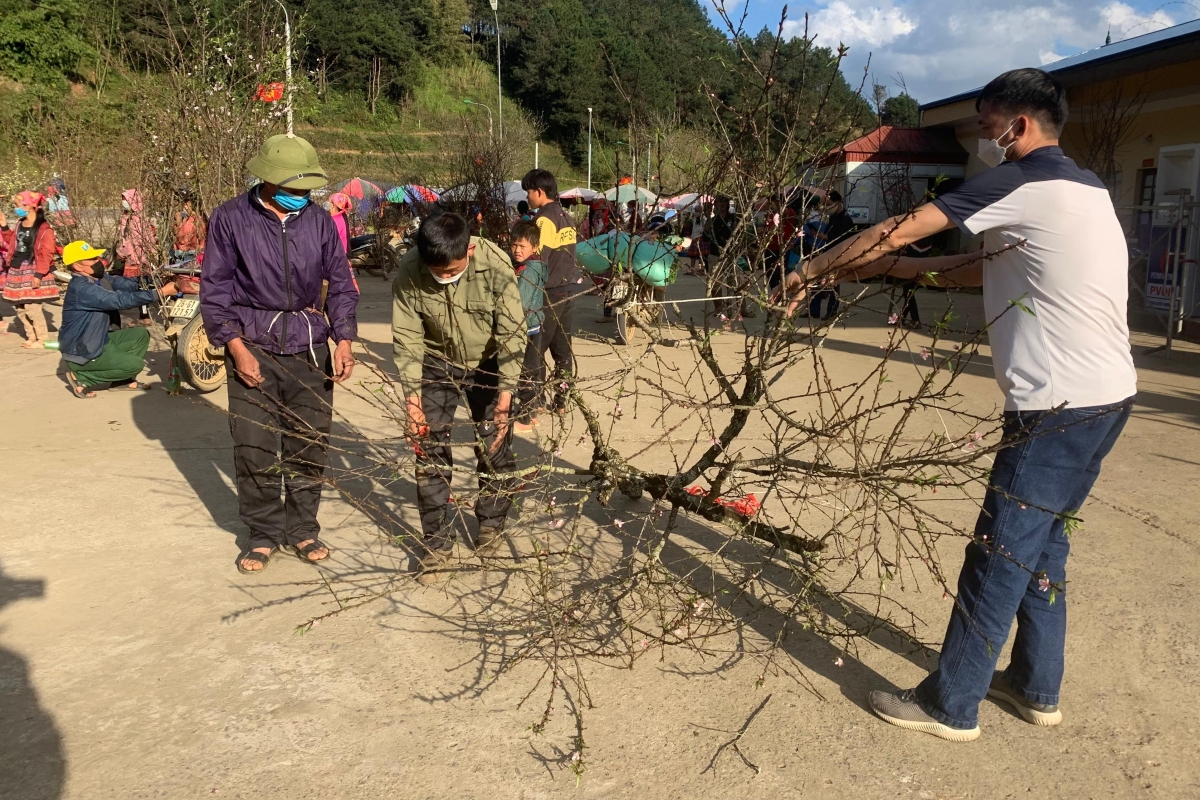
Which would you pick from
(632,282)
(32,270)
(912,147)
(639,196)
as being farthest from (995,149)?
(912,147)

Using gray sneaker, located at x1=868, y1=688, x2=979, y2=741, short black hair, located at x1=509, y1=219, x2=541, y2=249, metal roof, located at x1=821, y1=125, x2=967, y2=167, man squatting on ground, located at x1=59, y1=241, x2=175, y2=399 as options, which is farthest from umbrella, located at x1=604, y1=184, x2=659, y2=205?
metal roof, located at x1=821, y1=125, x2=967, y2=167

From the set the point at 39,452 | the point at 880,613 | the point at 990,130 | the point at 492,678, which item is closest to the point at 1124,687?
the point at 880,613

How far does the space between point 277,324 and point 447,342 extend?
79 cm

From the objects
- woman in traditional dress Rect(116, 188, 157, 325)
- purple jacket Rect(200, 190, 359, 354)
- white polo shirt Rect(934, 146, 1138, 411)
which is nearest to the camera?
white polo shirt Rect(934, 146, 1138, 411)

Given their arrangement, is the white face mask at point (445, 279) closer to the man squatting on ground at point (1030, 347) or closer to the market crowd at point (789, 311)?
the market crowd at point (789, 311)

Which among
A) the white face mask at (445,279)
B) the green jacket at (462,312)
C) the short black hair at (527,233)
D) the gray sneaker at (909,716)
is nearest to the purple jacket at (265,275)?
the green jacket at (462,312)

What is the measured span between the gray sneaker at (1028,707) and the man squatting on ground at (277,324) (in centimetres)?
280

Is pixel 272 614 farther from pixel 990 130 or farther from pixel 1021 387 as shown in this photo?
pixel 990 130

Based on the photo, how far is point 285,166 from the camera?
3.99 meters

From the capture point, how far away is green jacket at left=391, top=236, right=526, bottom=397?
3988 mm

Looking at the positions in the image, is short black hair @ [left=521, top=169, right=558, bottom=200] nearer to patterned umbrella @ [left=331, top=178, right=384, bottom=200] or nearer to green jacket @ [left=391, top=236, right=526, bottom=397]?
green jacket @ [left=391, top=236, right=526, bottom=397]

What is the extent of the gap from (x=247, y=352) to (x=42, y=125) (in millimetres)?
12875

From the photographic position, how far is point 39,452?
590 centimetres

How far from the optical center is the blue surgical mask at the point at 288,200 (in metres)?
4.07
